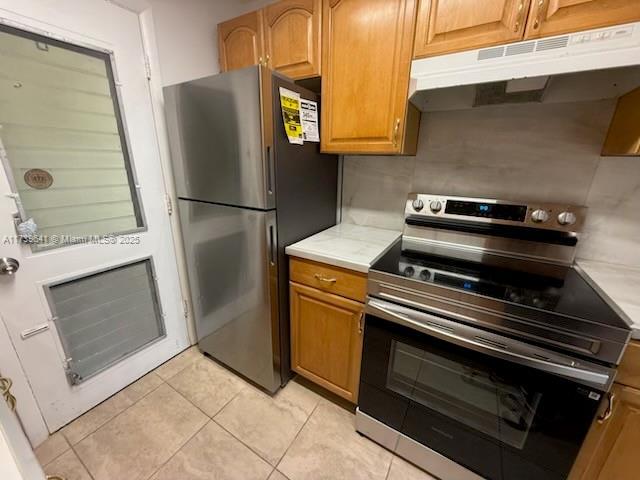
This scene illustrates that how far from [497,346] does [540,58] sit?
0.96m

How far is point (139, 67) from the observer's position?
55.4 inches

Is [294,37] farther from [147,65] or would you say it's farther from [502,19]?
[502,19]

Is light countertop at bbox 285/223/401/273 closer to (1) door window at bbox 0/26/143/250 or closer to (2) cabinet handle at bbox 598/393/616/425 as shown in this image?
(2) cabinet handle at bbox 598/393/616/425

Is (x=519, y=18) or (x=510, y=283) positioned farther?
(x=510, y=283)

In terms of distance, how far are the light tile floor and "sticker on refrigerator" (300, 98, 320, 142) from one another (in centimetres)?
150

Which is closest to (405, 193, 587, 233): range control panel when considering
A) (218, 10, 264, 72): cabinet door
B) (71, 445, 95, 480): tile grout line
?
(218, 10, 264, 72): cabinet door

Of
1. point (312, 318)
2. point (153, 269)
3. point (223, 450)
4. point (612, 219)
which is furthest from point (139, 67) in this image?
point (612, 219)

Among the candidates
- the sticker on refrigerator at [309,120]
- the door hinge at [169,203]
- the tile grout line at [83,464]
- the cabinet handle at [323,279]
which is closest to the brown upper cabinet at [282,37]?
the sticker on refrigerator at [309,120]

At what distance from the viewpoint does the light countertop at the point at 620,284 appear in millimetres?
823

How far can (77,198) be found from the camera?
1.29m

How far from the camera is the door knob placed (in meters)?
1.09

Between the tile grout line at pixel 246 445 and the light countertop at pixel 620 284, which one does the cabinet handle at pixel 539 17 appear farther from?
the tile grout line at pixel 246 445

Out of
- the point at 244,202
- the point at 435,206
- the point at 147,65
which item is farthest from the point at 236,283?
the point at 147,65

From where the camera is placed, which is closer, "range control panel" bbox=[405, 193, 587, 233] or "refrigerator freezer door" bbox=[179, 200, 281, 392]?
"range control panel" bbox=[405, 193, 587, 233]
